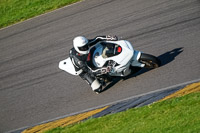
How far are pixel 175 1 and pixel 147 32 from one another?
232cm

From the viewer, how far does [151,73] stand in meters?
12.4

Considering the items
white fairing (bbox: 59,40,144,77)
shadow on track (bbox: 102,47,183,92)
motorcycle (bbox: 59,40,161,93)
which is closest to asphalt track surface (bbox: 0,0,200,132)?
shadow on track (bbox: 102,47,183,92)

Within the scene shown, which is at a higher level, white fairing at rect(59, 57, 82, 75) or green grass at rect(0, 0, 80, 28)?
green grass at rect(0, 0, 80, 28)

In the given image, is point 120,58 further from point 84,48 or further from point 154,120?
point 154,120

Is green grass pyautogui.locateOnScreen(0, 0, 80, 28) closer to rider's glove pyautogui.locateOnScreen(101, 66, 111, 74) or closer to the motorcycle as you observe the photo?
the motorcycle

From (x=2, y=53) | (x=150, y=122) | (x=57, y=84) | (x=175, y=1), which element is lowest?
(x=150, y=122)

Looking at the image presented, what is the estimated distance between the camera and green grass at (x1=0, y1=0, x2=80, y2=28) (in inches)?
786

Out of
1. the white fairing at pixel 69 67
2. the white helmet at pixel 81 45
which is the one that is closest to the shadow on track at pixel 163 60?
the white fairing at pixel 69 67

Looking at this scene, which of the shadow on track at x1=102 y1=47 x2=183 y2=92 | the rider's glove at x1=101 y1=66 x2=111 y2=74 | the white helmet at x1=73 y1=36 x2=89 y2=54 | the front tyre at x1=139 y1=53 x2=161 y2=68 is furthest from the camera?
the shadow on track at x1=102 y1=47 x2=183 y2=92

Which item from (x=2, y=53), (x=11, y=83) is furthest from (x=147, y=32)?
(x=2, y=53)

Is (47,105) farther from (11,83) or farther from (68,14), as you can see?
(68,14)

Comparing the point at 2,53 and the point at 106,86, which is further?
the point at 2,53

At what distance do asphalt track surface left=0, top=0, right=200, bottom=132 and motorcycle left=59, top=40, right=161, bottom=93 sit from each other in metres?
0.41

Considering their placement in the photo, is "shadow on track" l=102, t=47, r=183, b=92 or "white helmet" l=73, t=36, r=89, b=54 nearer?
"white helmet" l=73, t=36, r=89, b=54
